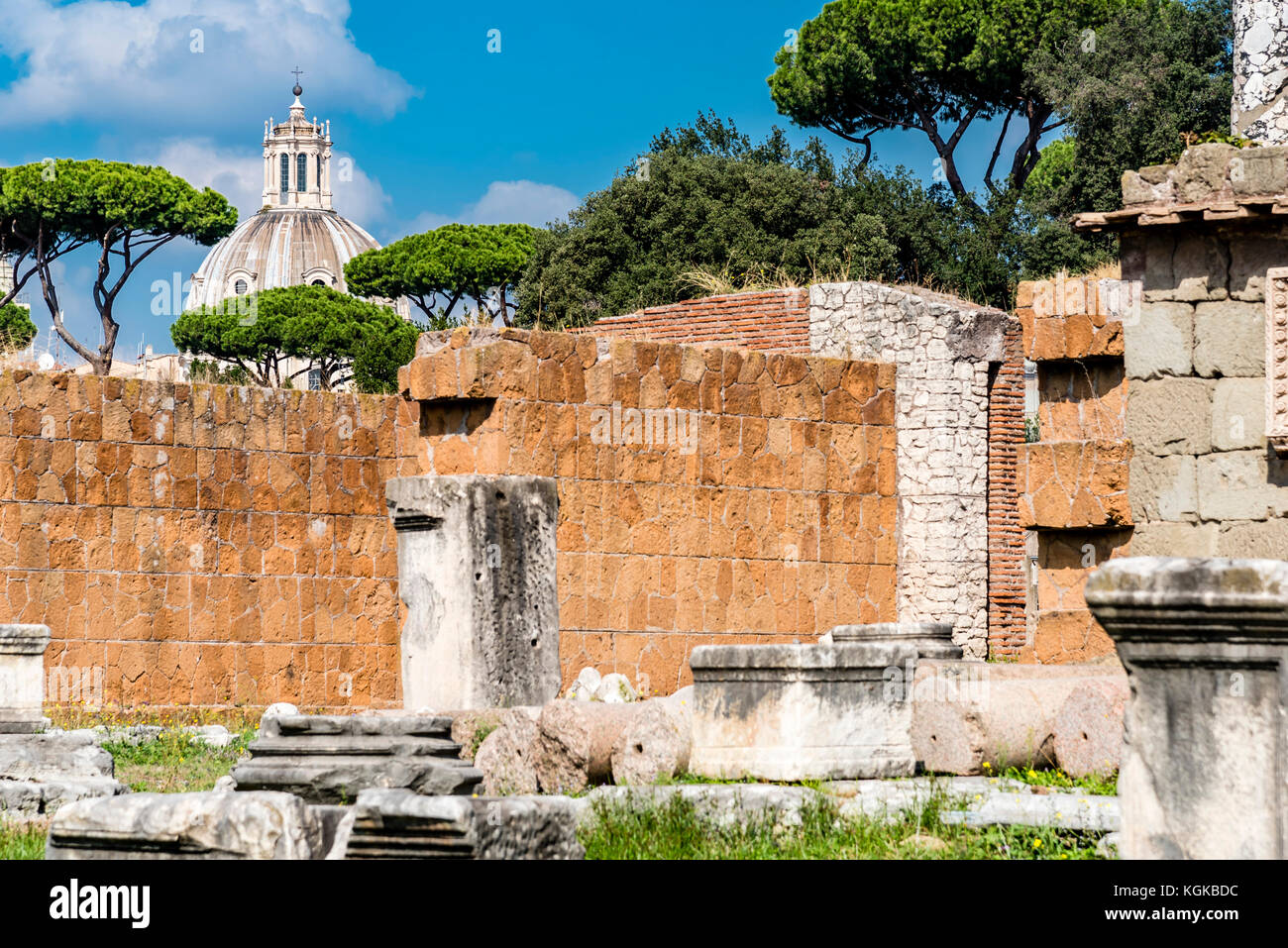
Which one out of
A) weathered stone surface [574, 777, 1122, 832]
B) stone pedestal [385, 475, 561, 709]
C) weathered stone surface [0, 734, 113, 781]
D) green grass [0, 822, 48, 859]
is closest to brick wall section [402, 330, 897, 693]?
stone pedestal [385, 475, 561, 709]

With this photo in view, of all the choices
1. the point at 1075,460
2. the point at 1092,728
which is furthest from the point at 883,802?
the point at 1075,460

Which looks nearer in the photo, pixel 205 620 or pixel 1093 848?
pixel 1093 848

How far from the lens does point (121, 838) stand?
5.78m

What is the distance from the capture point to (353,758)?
775 cm

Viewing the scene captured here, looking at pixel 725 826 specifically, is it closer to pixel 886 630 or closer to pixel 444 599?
pixel 444 599

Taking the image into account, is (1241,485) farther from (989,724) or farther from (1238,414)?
(989,724)

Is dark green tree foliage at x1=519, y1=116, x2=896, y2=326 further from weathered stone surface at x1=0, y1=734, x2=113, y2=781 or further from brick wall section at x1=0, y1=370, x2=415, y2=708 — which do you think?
weathered stone surface at x1=0, y1=734, x2=113, y2=781

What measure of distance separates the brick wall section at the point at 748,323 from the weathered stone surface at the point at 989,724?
7925 mm

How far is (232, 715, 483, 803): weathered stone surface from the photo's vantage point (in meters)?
7.62

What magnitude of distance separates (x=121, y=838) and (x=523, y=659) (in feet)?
12.9

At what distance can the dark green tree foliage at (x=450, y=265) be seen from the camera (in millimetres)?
51062

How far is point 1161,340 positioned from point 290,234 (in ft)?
342
